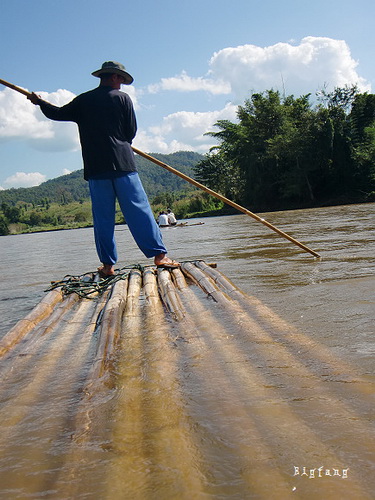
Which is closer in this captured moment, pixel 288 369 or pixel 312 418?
pixel 312 418

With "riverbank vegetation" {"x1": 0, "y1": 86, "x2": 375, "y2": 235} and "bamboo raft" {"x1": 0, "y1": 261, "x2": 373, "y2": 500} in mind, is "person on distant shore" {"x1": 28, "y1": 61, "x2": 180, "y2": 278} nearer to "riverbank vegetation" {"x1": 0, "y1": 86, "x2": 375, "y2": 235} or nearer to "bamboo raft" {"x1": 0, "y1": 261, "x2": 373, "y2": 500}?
"bamboo raft" {"x1": 0, "y1": 261, "x2": 373, "y2": 500}

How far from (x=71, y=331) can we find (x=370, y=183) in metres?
32.5

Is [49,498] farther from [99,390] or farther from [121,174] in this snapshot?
[121,174]

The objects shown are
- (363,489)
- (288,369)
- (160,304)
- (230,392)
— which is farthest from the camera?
(160,304)

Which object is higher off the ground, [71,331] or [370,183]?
[370,183]

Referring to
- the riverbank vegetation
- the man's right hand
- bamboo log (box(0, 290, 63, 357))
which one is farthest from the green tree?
bamboo log (box(0, 290, 63, 357))

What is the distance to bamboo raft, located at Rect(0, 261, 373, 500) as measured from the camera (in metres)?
0.91

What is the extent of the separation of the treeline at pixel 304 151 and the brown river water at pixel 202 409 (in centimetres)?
2933

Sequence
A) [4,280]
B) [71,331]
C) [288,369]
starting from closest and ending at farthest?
[288,369]
[71,331]
[4,280]

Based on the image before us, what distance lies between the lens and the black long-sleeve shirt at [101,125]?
3756mm

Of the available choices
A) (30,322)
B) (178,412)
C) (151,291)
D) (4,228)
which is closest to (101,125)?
(151,291)

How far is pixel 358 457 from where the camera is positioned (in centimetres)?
93

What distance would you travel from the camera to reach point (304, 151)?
33.1 m

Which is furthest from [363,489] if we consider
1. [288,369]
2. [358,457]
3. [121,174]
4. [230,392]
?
[121,174]
